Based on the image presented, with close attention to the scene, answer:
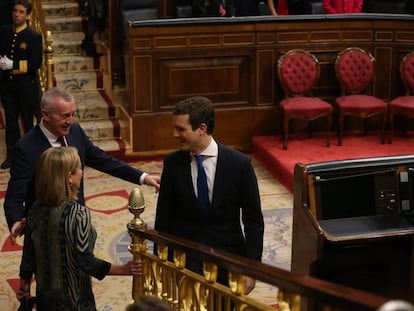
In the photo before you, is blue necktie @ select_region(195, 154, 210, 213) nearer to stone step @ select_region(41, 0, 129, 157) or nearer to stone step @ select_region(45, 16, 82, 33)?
stone step @ select_region(41, 0, 129, 157)

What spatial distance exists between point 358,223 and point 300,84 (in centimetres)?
396

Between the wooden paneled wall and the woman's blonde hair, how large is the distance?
501cm

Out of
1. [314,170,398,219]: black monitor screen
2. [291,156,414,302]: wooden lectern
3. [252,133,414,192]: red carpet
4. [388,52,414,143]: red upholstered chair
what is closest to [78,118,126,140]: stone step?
[252,133,414,192]: red carpet

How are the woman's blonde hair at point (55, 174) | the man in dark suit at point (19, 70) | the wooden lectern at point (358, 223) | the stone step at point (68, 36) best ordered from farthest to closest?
the stone step at point (68, 36) < the man in dark suit at point (19, 70) < the wooden lectern at point (358, 223) < the woman's blonde hair at point (55, 174)

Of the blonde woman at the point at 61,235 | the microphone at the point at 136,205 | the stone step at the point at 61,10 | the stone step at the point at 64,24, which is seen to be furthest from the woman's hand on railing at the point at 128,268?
the stone step at the point at 61,10

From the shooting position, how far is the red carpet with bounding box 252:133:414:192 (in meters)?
8.01

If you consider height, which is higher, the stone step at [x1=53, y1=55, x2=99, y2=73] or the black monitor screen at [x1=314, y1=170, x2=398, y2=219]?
the stone step at [x1=53, y1=55, x2=99, y2=73]

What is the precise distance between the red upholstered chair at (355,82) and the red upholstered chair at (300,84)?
0.61 feet

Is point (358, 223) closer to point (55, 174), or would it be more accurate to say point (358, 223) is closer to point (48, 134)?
point (48, 134)

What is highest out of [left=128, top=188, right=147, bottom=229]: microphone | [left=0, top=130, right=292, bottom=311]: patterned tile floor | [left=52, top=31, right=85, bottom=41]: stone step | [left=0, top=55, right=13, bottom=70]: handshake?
[left=52, top=31, right=85, bottom=41]: stone step

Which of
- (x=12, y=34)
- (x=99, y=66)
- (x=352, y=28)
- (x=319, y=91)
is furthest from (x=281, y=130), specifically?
(x=12, y=34)

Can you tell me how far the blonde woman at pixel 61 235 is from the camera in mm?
3418

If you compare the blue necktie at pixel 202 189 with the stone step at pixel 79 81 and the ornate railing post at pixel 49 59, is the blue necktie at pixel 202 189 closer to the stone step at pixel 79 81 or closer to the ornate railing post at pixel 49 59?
the ornate railing post at pixel 49 59

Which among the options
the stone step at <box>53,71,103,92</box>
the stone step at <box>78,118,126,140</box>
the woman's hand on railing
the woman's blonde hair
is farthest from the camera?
the stone step at <box>53,71,103,92</box>
